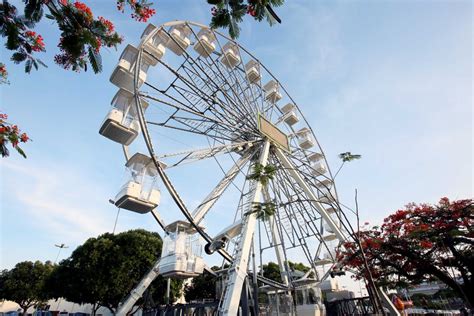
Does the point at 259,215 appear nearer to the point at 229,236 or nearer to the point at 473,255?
the point at 229,236

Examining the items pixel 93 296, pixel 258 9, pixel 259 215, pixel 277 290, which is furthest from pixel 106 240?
pixel 258 9

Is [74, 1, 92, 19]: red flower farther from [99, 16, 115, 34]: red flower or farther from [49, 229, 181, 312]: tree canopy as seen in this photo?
[49, 229, 181, 312]: tree canopy

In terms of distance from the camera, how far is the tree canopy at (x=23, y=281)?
33969mm

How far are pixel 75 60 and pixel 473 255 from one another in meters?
11.1

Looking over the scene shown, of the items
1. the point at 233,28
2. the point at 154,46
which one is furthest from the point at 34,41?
the point at 154,46

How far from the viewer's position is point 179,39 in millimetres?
15242

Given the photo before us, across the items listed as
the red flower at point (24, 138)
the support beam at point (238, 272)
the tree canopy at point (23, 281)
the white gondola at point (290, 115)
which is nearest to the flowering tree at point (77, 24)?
the red flower at point (24, 138)

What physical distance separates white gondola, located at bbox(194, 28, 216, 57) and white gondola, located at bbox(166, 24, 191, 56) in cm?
79

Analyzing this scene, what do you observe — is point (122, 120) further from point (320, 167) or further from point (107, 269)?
point (107, 269)

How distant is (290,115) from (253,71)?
149 inches

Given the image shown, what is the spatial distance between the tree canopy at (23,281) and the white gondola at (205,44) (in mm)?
31253

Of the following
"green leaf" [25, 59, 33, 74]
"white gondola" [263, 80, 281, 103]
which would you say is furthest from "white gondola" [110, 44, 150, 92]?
"white gondola" [263, 80, 281, 103]

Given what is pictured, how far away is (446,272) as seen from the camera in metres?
9.02

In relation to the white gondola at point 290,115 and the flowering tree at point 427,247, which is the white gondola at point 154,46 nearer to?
the white gondola at point 290,115
